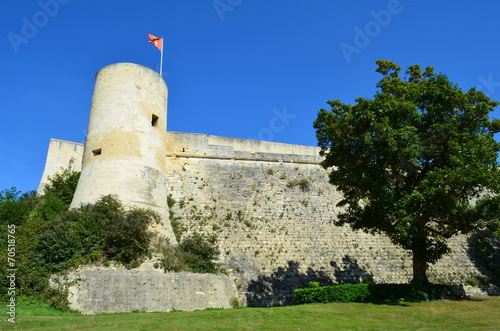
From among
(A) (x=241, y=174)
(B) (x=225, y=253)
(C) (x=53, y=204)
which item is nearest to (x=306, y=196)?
(A) (x=241, y=174)

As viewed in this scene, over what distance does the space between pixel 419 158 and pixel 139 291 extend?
35.9 ft

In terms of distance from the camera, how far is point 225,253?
691 inches

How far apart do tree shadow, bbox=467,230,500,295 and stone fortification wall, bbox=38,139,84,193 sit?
2466 centimetres

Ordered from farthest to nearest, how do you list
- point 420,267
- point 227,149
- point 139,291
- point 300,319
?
point 227,149
point 420,267
point 139,291
point 300,319

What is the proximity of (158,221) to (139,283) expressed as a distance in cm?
368

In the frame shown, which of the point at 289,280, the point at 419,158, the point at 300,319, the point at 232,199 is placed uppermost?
the point at 419,158

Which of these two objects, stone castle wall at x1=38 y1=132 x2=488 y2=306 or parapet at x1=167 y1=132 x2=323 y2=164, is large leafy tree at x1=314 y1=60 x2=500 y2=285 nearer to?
stone castle wall at x1=38 y1=132 x2=488 y2=306

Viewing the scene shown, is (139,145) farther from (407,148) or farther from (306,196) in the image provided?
(407,148)

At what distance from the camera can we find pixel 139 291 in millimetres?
13180

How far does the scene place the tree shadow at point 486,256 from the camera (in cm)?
1930

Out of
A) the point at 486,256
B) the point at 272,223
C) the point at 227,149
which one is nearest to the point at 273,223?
the point at 272,223

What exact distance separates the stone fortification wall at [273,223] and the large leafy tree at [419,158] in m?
4.06

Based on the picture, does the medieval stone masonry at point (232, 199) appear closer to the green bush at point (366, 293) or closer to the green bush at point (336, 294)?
the green bush at point (336, 294)

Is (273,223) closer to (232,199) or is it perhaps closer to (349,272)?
(232,199)
